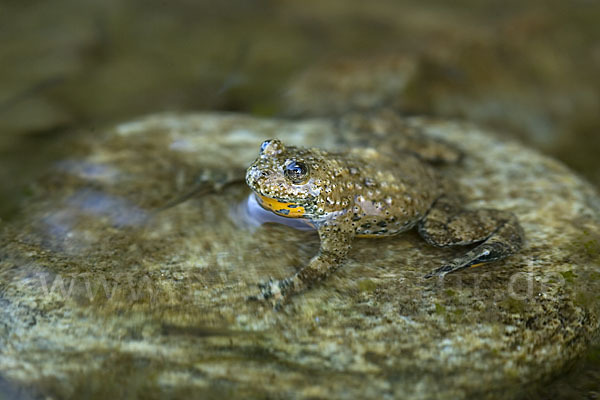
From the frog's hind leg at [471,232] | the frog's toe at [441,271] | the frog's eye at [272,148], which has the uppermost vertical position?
the frog's eye at [272,148]

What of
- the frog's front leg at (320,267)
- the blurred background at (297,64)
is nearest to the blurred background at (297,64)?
the blurred background at (297,64)

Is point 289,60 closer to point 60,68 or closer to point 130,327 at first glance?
point 60,68

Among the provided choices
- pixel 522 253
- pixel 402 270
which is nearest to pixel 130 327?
pixel 402 270

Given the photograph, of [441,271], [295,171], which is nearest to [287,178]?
[295,171]

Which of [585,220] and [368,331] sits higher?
[585,220]

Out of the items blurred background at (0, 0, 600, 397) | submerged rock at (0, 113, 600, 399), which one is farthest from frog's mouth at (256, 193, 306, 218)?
blurred background at (0, 0, 600, 397)

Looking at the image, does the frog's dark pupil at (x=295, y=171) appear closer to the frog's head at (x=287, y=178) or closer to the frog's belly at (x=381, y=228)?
the frog's head at (x=287, y=178)
